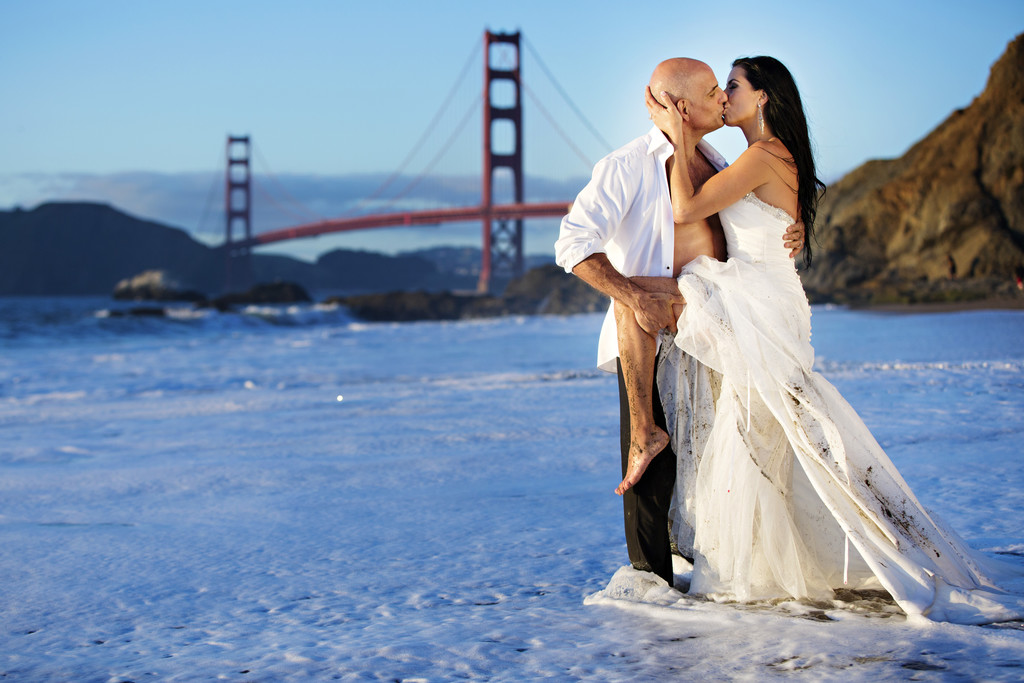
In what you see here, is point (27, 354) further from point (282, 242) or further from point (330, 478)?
point (282, 242)

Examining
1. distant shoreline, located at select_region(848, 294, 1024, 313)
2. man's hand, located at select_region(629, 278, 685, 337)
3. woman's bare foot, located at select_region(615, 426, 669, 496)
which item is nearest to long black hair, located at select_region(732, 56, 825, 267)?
man's hand, located at select_region(629, 278, 685, 337)

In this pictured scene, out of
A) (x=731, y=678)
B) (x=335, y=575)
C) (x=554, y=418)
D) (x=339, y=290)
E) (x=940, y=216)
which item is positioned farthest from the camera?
(x=339, y=290)

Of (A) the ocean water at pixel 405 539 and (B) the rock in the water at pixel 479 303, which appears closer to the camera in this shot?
(A) the ocean water at pixel 405 539

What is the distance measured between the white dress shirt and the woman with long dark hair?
0.04 metres

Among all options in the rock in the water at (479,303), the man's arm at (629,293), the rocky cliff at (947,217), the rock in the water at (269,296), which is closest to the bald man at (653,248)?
the man's arm at (629,293)

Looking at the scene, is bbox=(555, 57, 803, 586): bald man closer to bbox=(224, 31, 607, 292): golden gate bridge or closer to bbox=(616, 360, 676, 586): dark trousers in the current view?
bbox=(616, 360, 676, 586): dark trousers

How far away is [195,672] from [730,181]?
115 centimetres

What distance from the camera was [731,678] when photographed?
1.15m

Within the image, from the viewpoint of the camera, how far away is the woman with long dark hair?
139 cm

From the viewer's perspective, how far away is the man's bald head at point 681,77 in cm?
149

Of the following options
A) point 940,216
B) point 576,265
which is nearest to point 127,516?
point 576,265

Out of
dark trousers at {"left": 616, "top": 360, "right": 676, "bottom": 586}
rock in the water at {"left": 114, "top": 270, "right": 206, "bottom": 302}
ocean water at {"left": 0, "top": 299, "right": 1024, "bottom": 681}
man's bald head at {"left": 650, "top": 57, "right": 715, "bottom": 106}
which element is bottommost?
ocean water at {"left": 0, "top": 299, "right": 1024, "bottom": 681}

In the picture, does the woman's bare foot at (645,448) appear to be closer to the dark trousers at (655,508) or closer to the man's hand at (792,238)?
the dark trousers at (655,508)

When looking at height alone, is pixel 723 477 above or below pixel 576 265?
below
